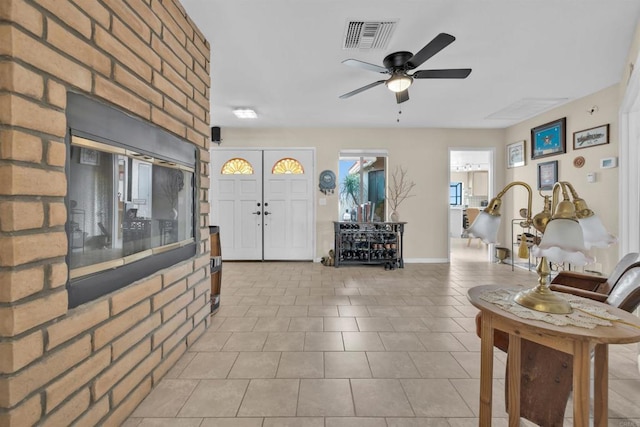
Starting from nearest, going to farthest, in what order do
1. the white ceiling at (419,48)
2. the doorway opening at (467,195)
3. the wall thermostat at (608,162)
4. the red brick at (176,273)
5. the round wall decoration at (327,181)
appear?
the red brick at (176,273) → the white ceiling at (419,48) → the wall thermostat at (608,162) → the round wall decoration at (327,181) → the doorway opening at (467,195)

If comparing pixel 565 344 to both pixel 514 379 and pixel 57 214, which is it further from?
pixel 57 214

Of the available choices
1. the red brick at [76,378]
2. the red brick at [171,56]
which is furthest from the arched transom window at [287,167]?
the red brick at [76,378]

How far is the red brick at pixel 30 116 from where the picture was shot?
0.92 meters

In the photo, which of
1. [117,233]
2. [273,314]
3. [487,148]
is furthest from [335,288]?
[487,148]

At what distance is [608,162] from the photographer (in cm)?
355

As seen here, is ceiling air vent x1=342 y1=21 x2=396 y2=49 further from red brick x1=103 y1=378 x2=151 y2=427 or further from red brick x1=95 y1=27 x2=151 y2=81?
red brick x1=103 y1=378 x2=151 y2=427

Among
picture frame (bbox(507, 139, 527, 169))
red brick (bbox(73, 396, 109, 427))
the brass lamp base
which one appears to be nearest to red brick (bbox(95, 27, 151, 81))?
red brick (bbox(73, 396, 109, 427))

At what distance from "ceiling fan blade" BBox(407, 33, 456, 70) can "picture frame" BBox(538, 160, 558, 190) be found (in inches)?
126

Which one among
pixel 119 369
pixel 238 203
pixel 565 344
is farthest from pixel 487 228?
pixel 238 203

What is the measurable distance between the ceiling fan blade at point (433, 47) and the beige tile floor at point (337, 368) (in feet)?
7.19

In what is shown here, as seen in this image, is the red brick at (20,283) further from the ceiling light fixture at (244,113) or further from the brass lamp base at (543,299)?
the ceiling light fixture at (244,113)

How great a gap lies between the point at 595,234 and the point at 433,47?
1672 millimetres

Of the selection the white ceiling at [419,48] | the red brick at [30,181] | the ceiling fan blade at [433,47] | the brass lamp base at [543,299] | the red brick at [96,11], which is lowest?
→ the brass lamp base at [543,299]

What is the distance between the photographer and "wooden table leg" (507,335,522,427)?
126 cm
